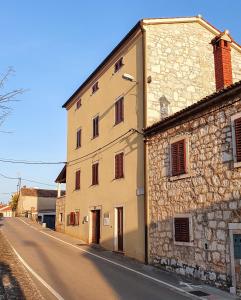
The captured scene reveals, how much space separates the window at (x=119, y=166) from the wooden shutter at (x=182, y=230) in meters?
5.59

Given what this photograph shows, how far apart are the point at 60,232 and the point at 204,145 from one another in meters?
19.1

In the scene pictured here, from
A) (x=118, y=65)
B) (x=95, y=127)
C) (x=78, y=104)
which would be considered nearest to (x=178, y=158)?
(x=118, y=65)

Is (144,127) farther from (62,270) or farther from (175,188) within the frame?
(62,270)

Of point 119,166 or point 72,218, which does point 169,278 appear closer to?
point 119,166

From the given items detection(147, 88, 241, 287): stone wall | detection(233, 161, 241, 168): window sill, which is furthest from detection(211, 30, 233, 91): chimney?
detection(233, 161, 241, 168): window sill

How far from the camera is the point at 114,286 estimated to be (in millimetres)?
11414

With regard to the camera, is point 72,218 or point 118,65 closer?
point 118,65

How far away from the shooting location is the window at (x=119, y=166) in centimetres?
1896

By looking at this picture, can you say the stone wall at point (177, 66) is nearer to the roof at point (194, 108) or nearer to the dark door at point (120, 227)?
the roof at point (194, 108)

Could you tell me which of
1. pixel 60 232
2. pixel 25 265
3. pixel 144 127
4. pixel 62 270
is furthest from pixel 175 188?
pixel 60 232

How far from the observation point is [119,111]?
1986 cm

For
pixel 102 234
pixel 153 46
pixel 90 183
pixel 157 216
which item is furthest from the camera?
pixel 90 183

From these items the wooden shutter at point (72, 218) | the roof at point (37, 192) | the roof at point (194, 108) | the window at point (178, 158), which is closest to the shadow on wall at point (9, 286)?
the window at point (178, 158)

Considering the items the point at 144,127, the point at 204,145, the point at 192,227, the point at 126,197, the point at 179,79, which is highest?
the point at 179,79
